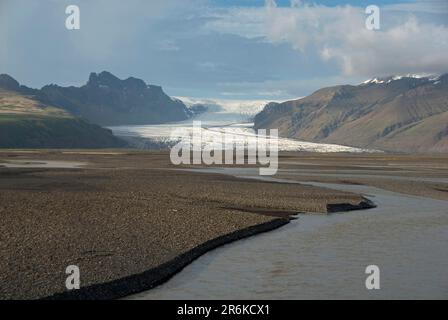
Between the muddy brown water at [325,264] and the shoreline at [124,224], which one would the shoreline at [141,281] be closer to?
the shoreline at [124,224]

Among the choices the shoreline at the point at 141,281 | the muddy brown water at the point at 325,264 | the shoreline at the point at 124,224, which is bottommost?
the muddy brown water at the point at 325,264

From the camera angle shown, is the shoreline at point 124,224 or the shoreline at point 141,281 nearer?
the shoreline at point 141,281

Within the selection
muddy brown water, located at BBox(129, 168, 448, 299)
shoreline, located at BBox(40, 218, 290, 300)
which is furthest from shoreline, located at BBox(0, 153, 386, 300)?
muddy brown water, located at BBox(129, 168, 448, 299)

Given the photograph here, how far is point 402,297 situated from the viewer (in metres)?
18.8

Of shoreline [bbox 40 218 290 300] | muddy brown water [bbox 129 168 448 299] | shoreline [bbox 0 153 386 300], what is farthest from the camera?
muddy brown water [bbox 129 168 448 299]

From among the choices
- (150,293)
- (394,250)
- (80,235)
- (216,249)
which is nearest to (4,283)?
(150,293)

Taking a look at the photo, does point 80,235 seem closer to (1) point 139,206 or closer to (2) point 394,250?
(1) point 139,206

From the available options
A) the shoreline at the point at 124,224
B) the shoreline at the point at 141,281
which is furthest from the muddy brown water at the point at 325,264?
the shoreline at the point at 124,224

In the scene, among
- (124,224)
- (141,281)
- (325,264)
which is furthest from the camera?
(124,224)

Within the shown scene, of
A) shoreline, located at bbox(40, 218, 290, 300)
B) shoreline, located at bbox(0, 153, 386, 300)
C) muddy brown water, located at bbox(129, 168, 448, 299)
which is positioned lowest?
muddy brown water, located at bbox(129, 168, 448, 299)

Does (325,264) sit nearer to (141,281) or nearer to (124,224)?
(141,281)

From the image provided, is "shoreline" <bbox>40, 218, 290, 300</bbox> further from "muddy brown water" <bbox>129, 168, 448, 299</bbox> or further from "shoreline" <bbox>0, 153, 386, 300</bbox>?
"muddy brown water" <bbox>129, 168, 448, 299</bbox>

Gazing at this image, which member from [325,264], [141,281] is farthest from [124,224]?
[325,264]
